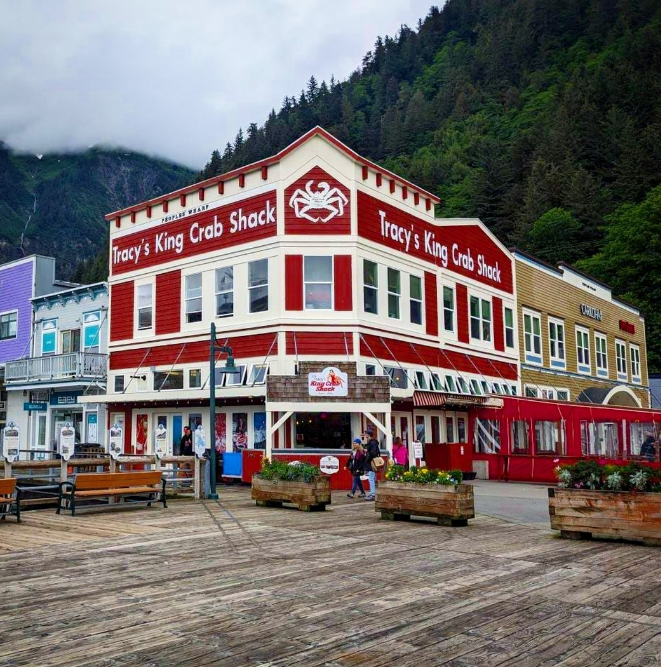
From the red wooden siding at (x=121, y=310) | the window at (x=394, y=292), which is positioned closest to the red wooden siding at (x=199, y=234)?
the red wooden siding at (x=121, y=310)

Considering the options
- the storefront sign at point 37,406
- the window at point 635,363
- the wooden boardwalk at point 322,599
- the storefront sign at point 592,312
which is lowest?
the wooden boardwalk at point 322,599

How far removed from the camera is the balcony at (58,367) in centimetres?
3016

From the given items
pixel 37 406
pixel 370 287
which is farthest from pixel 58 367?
pixel 370 287

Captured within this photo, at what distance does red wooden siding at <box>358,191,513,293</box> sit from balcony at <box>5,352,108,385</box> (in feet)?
40.0

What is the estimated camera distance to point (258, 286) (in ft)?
82.1

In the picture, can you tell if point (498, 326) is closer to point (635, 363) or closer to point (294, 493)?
point (294, 493)

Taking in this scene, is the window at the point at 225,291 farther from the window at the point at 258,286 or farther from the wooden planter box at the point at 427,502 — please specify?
the wooden planter box at the point at 427,502

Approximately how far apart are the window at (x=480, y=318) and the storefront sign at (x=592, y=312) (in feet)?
36.1

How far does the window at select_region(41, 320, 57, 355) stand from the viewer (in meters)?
34.4

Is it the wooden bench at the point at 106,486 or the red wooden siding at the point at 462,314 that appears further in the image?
the red wooden siding at the point at 462,314

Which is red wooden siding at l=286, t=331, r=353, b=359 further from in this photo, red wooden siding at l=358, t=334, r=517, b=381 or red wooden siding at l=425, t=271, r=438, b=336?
red wooden siding at l=425, t=271, r=438, b=336

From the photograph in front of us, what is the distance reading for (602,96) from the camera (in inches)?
3868

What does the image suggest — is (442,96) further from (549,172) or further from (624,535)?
(624,535)

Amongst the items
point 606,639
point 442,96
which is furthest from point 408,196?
point 442,96
